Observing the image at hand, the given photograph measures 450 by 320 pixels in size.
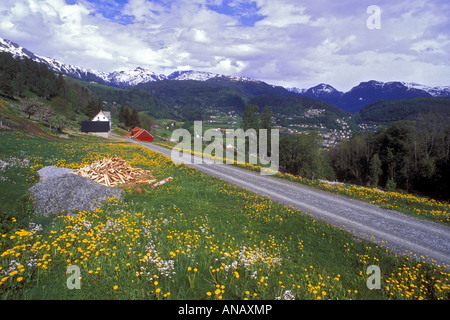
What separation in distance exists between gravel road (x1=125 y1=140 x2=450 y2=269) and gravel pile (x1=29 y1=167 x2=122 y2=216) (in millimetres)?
11493

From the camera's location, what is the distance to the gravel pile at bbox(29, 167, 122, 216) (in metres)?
9.95

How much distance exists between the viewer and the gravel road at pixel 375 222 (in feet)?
31.1

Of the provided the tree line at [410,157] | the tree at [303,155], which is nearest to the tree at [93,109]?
the tree at [303,155]

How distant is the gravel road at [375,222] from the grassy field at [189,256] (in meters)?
1.26

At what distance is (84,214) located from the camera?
9.59 meters

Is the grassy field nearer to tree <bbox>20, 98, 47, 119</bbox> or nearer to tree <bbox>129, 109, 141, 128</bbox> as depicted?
tree <bbox>20, 98, 47, 119</bbox>

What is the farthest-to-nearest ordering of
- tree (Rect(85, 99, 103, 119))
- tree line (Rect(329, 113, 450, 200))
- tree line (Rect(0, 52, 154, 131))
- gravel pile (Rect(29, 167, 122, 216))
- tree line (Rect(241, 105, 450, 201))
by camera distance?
tree (Rect(85, 99, 103, 119))
tree line (Rect(0, 52, 154, 131))
tree line (Rect(241, 105, 450, 201))
tree line (Rect(329, 113, 450, 200))
gravel pile (Rect(29, 167, 122, 216))

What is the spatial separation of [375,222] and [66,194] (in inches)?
683

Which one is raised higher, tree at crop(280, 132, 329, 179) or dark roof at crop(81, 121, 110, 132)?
dark roof at crop(81, 121, 110, 132)

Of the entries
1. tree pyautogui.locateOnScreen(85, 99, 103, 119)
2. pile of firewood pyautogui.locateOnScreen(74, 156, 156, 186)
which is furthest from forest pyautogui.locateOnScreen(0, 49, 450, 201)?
tree pyautogui.locateOnScreen(85, 99, 103, 119)

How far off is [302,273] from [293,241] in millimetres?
2798
